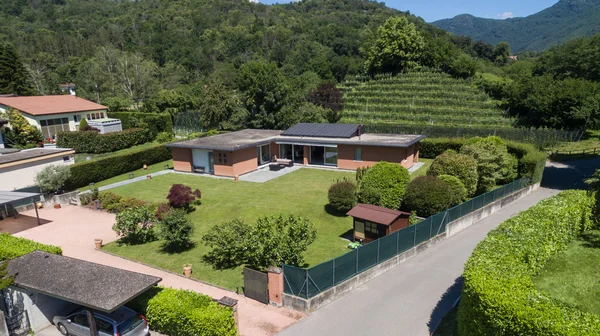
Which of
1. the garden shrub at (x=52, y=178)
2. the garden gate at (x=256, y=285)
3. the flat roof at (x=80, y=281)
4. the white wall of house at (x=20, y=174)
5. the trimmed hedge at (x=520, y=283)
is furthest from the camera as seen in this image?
the garden shrub at (x=52, y=178)

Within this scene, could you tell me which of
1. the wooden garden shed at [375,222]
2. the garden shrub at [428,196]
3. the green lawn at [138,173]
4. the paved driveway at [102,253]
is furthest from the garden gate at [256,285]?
the green lawn at [138,173]

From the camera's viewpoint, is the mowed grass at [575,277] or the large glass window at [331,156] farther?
the large glass window at [331,156]

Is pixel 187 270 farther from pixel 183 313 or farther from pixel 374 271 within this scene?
pixel 374 271

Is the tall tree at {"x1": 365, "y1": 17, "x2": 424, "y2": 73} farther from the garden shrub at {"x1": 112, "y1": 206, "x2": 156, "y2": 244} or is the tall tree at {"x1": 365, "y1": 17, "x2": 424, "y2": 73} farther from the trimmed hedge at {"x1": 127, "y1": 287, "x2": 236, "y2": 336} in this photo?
the trimmed hedge at {"x1": 127, "y1": 287, "x2": 236, "y2": 336}

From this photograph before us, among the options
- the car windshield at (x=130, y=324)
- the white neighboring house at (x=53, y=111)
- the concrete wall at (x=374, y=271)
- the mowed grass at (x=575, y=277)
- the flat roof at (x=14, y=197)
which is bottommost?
the concrete wall at (x=374, y=271)

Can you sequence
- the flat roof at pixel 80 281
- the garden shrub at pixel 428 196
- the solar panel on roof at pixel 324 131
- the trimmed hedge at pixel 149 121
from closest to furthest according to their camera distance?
1. the flat roof at pixel 80 281
2. the garden shrub at pixel 428 196
3. the solar panel on roof at pixel 324 131
4. the trimmed hedge at pixel 149 121

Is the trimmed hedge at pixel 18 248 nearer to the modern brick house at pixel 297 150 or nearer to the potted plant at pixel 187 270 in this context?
the potted plant at pixel 187 270

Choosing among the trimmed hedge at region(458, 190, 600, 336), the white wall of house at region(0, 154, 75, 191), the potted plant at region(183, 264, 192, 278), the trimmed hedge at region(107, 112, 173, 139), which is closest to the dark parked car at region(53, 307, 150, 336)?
the potted plant at region(183, 264, 192, 278)
